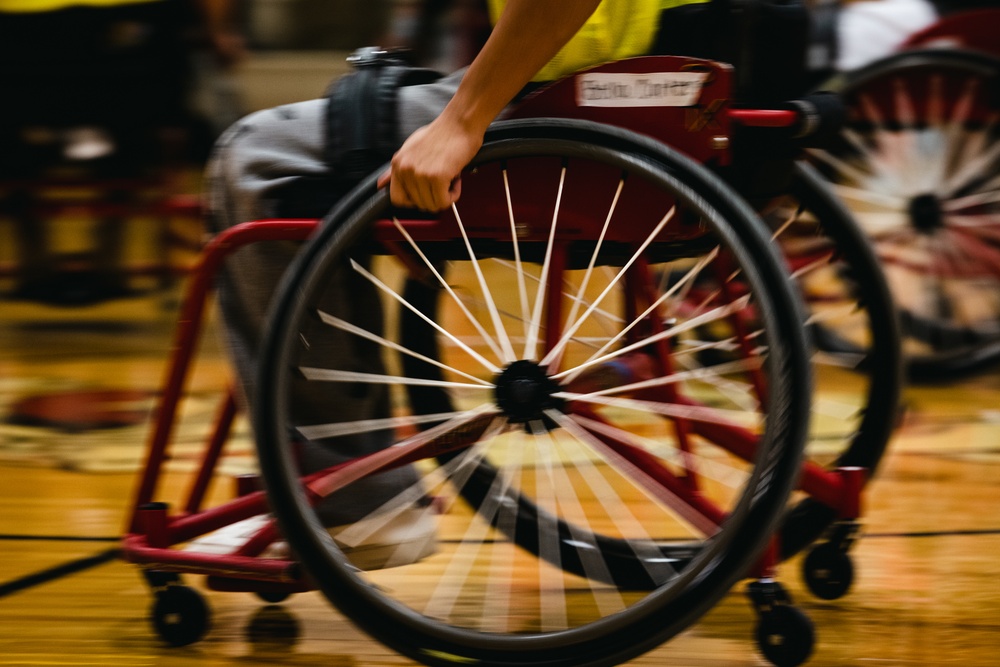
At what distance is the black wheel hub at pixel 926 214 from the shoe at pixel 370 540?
1.57 m

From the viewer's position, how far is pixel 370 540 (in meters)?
1.42

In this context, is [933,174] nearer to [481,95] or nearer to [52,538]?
[481,95]

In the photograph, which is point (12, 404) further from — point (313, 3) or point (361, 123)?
point (313, 3)

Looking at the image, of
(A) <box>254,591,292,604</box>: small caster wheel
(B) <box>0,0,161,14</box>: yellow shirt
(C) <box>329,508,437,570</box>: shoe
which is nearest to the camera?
(C) <box>329,508,437,570</box>: shoe

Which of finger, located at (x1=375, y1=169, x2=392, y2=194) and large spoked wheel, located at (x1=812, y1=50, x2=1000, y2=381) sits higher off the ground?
finger, located at (x1=375, y1=169, x2=392, y2=194)

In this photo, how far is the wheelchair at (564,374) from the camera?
115 centimetres

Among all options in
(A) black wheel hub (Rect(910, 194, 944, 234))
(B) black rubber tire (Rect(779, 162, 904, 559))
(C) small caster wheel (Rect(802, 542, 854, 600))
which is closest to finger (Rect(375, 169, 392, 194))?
(B) black rubber tire (Rect(779, 162, 904, 559))

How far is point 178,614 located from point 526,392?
50 cm

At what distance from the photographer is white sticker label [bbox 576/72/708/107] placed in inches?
47.8

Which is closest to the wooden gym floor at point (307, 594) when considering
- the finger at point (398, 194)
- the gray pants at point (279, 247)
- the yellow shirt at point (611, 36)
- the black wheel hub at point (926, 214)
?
the gray pants at point (279, 247)

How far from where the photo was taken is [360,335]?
1.33m

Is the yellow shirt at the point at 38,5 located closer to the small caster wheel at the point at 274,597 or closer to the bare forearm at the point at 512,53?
the small caster wheel at the point at 274,597

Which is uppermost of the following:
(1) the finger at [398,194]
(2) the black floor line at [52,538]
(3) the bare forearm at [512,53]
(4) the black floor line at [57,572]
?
(3) the bare forearm at [512,53]

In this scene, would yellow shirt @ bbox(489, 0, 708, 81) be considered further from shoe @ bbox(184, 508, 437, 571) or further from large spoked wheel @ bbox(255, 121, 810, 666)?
shoe @ bbox(184, 508, 437, 571)
